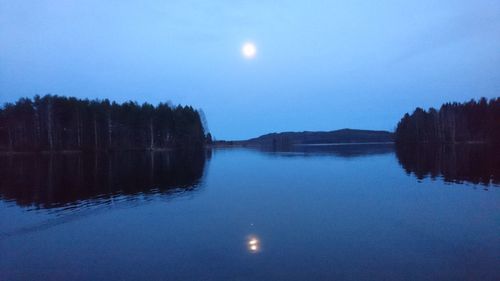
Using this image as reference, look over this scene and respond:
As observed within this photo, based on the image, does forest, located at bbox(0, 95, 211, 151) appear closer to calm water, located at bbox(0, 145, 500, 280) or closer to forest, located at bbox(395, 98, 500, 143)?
calm water, located at bbox(0, 145, 500, 280)

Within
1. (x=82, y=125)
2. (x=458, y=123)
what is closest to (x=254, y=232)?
(x=82, y=125)

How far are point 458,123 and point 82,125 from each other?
437 ft

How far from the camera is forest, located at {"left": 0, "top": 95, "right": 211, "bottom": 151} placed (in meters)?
102

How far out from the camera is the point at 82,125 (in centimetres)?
10725

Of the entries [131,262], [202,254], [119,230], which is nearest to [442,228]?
[202,254]

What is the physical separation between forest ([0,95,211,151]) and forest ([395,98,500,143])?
4071 inches

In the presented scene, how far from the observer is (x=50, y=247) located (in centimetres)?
1727

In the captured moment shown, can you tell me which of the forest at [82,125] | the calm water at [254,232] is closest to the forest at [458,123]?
the forest at [82,125]

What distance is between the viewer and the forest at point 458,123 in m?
134

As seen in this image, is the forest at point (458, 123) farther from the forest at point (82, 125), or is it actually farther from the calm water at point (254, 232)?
the calm water at point (254, 232)

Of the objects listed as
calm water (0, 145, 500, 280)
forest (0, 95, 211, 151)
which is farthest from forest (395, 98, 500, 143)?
calm water (0, 145, 500, 280)

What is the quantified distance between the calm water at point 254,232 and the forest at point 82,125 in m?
75.1

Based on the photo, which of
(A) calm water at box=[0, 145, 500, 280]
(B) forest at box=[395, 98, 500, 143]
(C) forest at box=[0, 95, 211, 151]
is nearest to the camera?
(A) calm water at box=[0, 145, 500, 280]

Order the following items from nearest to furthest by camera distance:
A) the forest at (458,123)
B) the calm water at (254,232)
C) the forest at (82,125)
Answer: the calm water at (254,232) < the forest at (82,125) < the forest at (458,123)
